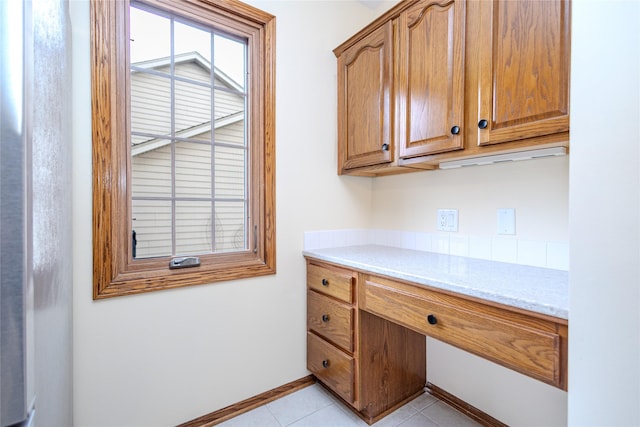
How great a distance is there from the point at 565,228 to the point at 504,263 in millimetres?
285

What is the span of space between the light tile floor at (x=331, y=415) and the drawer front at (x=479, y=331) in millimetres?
676

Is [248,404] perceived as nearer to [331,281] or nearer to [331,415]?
[331,415]

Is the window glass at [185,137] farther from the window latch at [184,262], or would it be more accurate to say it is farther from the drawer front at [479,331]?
the drawer front at [479,331]

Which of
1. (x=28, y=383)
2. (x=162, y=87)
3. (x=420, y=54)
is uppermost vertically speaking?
(x=420, y=54)

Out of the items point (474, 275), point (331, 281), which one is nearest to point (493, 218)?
point (474, 275)

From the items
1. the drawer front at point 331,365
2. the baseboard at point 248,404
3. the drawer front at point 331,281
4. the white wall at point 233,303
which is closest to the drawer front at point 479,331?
the drawer front at point 331,281

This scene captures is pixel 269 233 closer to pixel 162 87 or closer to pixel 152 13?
pixel 162 87

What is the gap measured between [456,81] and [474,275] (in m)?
0.82

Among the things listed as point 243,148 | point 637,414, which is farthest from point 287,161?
point 637,414

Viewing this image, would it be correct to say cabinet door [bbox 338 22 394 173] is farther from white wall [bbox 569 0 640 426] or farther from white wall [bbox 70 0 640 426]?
white wall [bbox 569 0 640 426]

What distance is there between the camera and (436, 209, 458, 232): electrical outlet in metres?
1.62

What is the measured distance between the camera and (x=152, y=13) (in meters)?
1.43

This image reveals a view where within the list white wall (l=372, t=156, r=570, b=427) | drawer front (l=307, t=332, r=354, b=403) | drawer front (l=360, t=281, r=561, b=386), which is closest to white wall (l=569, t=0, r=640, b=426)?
drawer front (l=360, t=281, r=561, b=386)

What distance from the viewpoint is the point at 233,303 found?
5.27ft
